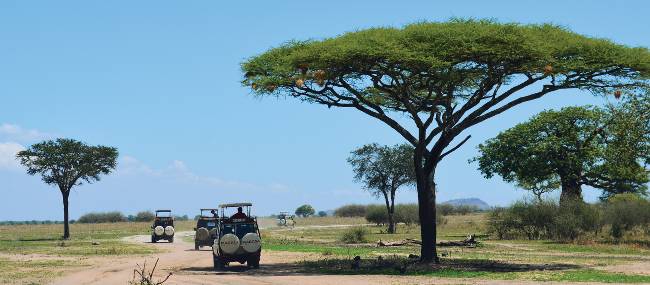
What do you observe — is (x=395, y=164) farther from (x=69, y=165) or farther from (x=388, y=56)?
(x=388, y=56)

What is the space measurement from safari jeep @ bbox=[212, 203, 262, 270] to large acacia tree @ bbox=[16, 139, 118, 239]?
46692mm

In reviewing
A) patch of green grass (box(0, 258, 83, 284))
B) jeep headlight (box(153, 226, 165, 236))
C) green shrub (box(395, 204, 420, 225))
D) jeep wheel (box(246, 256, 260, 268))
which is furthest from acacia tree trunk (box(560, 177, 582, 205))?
patch of green grass (box(0, 258, 83, 284))

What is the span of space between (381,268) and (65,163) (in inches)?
2032

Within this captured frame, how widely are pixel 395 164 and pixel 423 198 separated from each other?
45.8 m

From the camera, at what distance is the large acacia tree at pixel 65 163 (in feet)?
235

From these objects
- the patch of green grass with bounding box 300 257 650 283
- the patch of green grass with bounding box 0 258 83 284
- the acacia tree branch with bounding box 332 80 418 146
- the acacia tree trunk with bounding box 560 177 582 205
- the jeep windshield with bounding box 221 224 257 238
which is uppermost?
the acacia tree branch with bounding box 332 80 418 146

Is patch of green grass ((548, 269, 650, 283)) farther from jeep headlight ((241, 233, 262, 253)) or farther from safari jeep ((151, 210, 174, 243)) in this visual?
safari jeep ((151, 210, 174, 243))

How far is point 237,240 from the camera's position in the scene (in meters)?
28.0

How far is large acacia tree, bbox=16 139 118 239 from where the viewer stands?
71750 mm

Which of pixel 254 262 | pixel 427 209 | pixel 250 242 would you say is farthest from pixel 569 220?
pixel 250 242

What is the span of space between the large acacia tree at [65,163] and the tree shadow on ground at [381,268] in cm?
4622

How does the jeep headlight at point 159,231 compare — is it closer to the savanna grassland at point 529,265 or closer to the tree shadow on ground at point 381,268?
the savanna grassland at point 529,265

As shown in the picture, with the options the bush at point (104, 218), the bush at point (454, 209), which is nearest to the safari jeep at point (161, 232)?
the bush at point (454, 209)

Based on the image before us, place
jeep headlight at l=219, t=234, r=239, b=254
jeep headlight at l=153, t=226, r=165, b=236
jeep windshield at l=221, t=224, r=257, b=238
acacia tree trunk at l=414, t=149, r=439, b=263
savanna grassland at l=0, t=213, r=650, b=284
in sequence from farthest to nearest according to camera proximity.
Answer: jeep headlight at l=153, t=226, r=165, b=236 → acacia tree trunk at l=414, t=149, r=439, b=263 → jeep windshield at l=221, t=224, r=257, b=238 → jeep headlight at l=219, t=234, r=239, b=254 → savanna grassland at l=0, t=213, r=650, b=284
